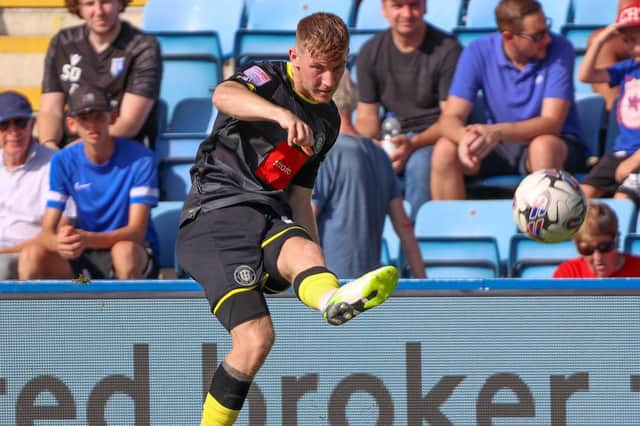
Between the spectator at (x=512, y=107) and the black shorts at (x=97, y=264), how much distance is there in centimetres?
188

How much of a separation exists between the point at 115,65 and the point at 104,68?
9cm

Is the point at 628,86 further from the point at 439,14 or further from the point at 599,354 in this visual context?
the point at 599,354

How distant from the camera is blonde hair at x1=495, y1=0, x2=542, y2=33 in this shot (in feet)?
26.3

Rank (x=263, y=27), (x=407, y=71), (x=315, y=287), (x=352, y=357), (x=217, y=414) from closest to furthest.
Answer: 1. (x=315, y=287)
2. (x=217, y=414)
3. (x=352, y=357)
4. (x=407, y=71)
5. (x=263, y=27)

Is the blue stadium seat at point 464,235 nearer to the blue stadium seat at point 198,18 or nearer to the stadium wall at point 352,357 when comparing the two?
the stadium wall at point 352,357

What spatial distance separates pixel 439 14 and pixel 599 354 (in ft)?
14.7

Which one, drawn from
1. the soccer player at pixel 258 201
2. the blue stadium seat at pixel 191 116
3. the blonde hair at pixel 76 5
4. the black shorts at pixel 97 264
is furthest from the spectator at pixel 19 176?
the soccer player at pixel 258 201

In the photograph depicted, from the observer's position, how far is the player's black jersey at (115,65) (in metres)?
8.49

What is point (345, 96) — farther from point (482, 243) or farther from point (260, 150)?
point (260, 150)

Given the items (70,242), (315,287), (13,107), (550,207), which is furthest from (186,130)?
(315,287)

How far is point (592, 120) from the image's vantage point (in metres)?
8.69

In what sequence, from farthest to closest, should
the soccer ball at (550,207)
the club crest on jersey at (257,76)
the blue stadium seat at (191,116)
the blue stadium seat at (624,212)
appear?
1. the blue stadium seat at (191,116)
2. the blue stadium seat at (624,212)
3. the soccer ball at (550,207)
4. the club crest on jersey at (257,76)

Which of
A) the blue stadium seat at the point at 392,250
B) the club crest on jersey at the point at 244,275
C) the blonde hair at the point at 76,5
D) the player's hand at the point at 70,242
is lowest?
the blue stadium seat at the point at 392,250

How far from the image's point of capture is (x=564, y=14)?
9562mm
